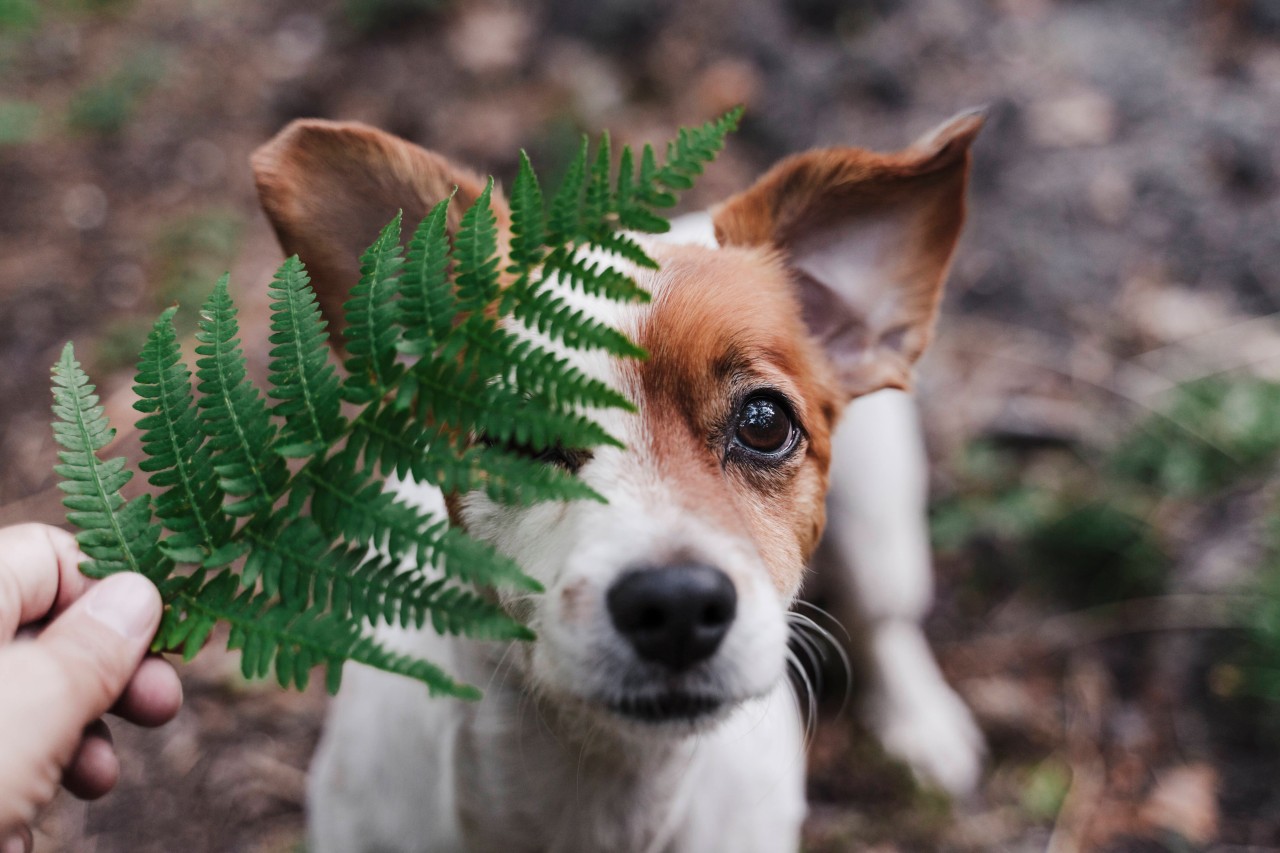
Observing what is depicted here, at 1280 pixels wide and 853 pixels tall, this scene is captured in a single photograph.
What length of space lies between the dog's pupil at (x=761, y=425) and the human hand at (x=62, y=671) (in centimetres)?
119

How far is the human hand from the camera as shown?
1.34 meters

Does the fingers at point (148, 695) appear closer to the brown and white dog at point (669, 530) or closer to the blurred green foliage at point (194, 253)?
the brown and white dog at point (669, 530)

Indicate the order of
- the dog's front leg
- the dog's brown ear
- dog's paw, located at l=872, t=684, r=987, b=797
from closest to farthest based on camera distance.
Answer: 1. the dog's brown ear
2. the dog's front leg
3. dog's paw, located at l=872, t=684, r=987, b=797

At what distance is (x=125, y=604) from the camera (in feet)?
4.86

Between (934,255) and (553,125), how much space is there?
3329 millimetres

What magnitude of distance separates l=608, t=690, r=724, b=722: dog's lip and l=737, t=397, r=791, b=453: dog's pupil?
23.2 inches

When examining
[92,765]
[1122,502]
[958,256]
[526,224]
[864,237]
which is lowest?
[1122,502]

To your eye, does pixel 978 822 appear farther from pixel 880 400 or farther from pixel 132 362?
pixel 132 362

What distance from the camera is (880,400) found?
3564 mm

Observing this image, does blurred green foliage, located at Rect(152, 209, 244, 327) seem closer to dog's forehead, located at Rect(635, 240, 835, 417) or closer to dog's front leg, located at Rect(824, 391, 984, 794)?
dog's front leg, located at Rect(824, 391, 984, 794)

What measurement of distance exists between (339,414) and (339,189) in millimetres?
674

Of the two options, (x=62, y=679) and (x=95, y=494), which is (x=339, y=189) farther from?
(x=62, y=679)

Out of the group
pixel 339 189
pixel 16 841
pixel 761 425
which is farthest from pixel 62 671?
pixel 761 425

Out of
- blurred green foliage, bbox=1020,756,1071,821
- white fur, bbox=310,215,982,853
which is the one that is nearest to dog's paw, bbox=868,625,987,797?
blurred green foliage, bbox=1020,756,1071,821
